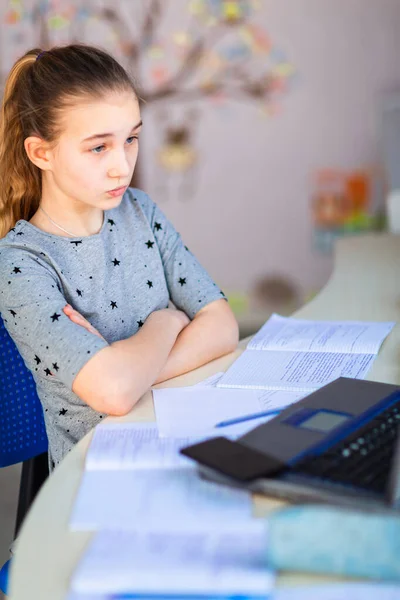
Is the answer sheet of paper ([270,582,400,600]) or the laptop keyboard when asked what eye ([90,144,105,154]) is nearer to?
the laptop keyboard

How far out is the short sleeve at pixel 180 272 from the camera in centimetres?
147

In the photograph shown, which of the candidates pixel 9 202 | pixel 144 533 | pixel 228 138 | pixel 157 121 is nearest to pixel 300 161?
pixel 228 138

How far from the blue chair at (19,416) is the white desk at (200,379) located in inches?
10.9

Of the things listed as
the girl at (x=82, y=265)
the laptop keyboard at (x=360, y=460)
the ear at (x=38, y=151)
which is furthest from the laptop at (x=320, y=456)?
the ear at (x=38, y=151)

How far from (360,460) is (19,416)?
27.9 inches

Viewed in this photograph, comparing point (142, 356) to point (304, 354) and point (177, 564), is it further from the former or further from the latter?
point (177, 564)

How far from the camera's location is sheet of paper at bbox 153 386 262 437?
3.29 feet

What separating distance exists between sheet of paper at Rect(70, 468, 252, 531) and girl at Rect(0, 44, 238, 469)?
0.24 metres

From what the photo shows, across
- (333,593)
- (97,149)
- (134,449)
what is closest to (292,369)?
(134,449)

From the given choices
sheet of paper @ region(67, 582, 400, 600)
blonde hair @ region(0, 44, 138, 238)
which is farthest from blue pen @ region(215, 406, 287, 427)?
blonde hair @ region(0, 44, 138, 238)

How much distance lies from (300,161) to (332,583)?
333 cm

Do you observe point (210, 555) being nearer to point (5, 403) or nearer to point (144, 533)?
point (144, 533)

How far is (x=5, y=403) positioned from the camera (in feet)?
4.30

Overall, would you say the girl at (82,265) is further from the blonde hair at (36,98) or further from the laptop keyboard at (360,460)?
the laptop keyboard at (360,460)
